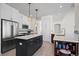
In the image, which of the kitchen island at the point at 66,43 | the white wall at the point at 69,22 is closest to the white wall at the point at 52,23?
the white wall at the point at 69,22

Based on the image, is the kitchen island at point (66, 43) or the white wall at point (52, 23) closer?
the white wall at point (52, 23)

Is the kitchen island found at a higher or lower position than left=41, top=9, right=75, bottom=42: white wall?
lower

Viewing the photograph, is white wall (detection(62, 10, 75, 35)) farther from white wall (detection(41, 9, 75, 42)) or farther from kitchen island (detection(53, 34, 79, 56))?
kitchen island (detection(53, 34, 79, 56))

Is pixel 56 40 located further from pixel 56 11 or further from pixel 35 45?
pixel 35 45

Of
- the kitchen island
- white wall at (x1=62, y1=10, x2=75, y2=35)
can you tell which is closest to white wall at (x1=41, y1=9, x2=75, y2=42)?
white wall at (x1=62, y1=10, x2=75, y2=35)

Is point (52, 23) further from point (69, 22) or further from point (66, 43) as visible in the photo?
point (66, 43)

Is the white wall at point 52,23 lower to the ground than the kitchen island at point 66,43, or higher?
higher

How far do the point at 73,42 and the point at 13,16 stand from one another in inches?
74.2

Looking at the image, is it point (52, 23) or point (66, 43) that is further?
point (66, 43)

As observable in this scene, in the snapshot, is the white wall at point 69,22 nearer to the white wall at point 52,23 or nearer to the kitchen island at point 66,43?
the white wall at point 52,23

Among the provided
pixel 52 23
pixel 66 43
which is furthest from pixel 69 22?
pixel 66 43

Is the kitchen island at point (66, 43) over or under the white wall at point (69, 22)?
under

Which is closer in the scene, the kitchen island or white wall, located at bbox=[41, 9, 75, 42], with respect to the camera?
white wall, located at bbox=[41, 9, 75, 42]

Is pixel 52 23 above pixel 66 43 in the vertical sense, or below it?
above
